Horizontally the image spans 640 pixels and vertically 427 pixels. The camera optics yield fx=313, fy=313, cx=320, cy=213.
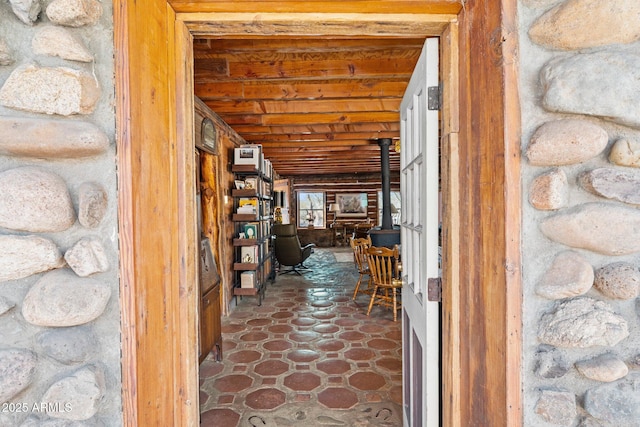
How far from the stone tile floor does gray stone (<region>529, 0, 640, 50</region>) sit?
2054 millimetres

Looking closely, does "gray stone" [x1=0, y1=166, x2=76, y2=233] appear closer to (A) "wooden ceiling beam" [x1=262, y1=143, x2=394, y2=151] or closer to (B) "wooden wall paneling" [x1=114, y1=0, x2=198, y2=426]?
(B) "wooden wall paneling" [x1=114, y1=0, x2=198, y2=426]

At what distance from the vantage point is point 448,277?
113 cm

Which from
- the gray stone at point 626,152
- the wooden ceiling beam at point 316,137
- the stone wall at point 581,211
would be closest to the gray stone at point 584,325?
the stone wall at point 581,211

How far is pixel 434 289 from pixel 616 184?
636 mm

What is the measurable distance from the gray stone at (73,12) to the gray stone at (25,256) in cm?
57

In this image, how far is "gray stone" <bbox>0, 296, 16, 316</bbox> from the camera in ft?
2.56

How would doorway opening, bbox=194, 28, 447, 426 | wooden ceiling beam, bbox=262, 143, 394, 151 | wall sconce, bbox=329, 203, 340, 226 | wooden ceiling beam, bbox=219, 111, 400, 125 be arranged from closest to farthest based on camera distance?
1. doorway opening, bbox=194, 28, 447, 426
2. wooden ceiling beam, bbox=219, 111, 400, 125
3. wooden ceiling beam, bbox=262, 143, 394, 151
4. wall sconce, bbox=329, 203, 340, 226

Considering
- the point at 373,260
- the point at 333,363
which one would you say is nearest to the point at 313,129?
the point at 373,260

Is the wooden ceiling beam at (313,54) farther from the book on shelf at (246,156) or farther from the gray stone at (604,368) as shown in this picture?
the gray stone at (604,368)

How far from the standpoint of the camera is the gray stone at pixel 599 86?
77cm

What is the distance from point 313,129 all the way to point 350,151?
2.19 meters

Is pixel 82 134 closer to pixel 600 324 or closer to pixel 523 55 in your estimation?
pixel 523 55

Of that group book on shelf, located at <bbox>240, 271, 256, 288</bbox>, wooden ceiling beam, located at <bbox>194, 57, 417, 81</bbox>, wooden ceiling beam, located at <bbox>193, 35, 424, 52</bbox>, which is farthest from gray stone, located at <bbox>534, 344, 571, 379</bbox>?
book on shelf, located at <bbox>240, 271, 256, 288</bbox>

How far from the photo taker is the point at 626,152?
30.7 inches
